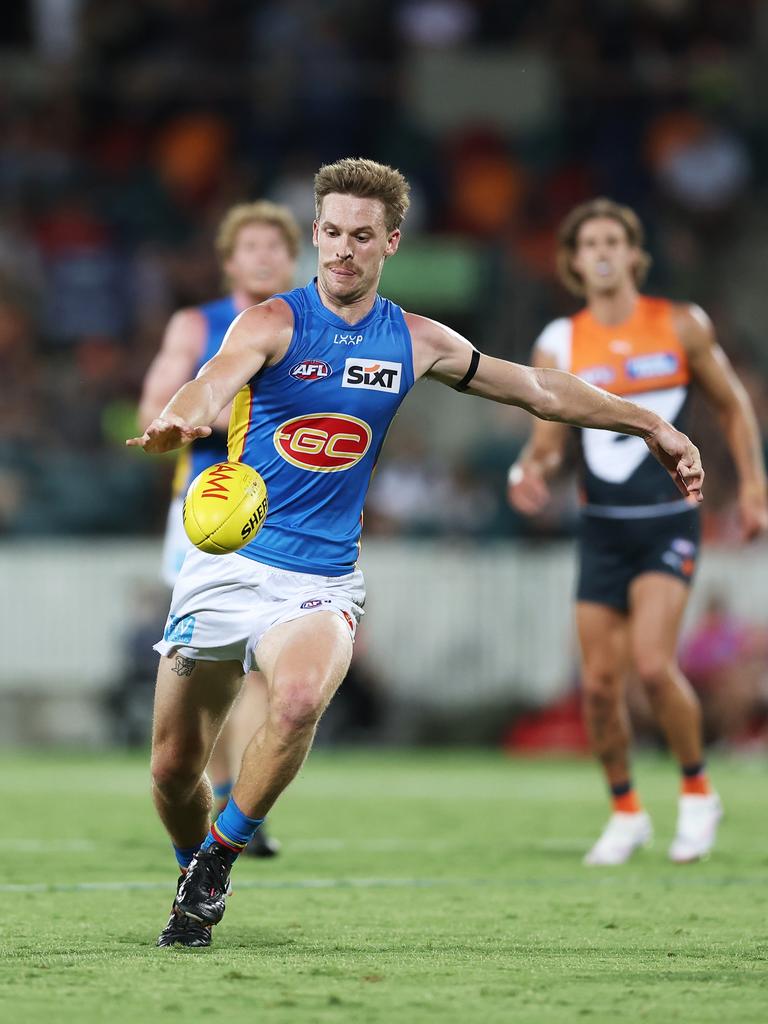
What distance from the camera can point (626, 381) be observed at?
898 cm

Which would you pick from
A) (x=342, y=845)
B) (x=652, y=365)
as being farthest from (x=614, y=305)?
(x=342, y=845)

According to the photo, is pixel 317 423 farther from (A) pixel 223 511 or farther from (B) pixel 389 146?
(B) pixel 389 146

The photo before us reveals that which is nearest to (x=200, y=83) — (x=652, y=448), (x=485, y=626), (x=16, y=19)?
(x=16, y=19)

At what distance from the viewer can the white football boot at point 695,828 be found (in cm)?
850

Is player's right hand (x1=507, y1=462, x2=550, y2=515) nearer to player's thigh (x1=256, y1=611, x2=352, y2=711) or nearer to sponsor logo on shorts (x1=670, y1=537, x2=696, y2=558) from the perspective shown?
sponsor logo on shorts (x1=670, y1=537, x2=696, y2=558)

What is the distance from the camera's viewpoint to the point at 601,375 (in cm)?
899

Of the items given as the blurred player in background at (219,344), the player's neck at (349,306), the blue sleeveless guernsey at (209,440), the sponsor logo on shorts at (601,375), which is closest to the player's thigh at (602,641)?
the sponsor logo on shorts at (601,375)

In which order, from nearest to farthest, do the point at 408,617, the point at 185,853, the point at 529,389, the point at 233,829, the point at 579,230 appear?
the point at 233,829
the point at 529,389
the point at 185,853
the point at 579,230
the point at 408,617

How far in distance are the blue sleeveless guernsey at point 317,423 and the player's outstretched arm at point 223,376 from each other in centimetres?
7

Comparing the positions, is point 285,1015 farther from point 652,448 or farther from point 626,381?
point 626,381

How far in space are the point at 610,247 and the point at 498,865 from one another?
295cm

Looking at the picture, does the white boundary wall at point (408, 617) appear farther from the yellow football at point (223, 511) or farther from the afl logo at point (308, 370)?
the yellow football at point (223, 511)

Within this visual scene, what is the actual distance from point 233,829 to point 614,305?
13.9ft

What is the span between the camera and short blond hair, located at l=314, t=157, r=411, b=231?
6.03 meters
